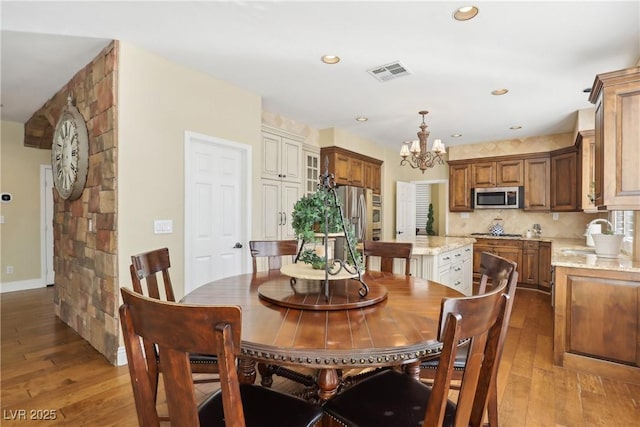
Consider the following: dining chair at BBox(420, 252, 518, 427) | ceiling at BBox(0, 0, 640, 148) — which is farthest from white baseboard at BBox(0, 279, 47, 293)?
dining chair at BBox(420, 252, 518, 427)

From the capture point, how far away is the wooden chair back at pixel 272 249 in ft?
8.39

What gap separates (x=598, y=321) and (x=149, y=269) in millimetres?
3163

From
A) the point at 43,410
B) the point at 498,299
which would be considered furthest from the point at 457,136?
the point at 43,410

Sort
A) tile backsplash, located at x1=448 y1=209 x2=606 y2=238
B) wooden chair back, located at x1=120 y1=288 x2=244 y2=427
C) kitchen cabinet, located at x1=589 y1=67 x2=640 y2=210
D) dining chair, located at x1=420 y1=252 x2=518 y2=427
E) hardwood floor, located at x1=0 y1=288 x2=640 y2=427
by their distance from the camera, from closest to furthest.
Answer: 1. wooden chair back, located at x1=120 y1=288 x2=244 y2=427
2. dining chair, located at x1=420 y1=252 x2=518 y2=427
3. hardwood floor, located at x1=0 y1=288 x2=640 y2=427
4. kitchen cabinet, located at x1=589 y1=67 x2=640 y2=210
5. tile backsplash, located at x1=448 y1=209 x2=606 y2=238

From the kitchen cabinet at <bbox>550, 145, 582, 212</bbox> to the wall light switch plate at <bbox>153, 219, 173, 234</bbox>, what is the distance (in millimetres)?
5286

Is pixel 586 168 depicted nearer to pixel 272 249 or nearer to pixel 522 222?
pixel 522 222

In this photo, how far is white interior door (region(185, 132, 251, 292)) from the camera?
124 inches

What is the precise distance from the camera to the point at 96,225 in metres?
2.85

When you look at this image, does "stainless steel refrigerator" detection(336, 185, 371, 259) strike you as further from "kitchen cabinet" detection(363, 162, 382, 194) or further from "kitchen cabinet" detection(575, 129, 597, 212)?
"kitchen cabinet" detection(575, 129, 597, 212)

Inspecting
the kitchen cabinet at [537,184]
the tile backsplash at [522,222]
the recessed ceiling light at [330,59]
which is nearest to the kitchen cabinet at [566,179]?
the kitchen cabinet at [537,184]

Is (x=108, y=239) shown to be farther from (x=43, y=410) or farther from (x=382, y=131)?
(x=382, y=131)

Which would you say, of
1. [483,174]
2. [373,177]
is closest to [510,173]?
[483,174]

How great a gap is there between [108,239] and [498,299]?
2787mm

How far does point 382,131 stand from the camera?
5.45m
